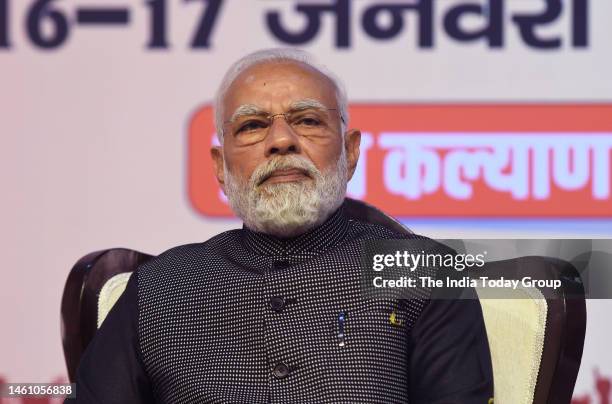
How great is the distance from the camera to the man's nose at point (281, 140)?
188 cm

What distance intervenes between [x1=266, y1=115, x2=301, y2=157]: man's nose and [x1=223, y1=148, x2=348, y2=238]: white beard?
1 cm

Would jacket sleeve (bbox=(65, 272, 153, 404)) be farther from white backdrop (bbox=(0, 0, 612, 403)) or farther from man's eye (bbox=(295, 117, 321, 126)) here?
white backdrop (bbox=(0, 0, 612, 403))

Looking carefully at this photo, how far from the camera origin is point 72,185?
3025 millimetres

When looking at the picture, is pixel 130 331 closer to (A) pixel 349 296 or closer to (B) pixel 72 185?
(A) pixel 349 296

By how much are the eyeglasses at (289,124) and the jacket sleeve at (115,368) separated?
1.28 feet

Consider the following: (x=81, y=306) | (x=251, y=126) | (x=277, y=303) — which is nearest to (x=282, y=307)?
(x=277, y=303)

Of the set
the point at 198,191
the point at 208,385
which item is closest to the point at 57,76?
the point at 198,191

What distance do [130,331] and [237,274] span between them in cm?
23

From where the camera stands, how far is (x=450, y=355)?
177 cm

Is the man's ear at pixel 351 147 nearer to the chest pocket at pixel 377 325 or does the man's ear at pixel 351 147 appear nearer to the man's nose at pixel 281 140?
the man's nose at pixel 281 140

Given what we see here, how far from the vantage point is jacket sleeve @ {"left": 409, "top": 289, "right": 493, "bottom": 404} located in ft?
5.73

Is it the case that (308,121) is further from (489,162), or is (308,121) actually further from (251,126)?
(489,162)

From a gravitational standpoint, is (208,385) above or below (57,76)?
below

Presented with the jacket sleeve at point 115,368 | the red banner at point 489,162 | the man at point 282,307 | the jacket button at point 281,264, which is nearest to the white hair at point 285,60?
the man at point 282,307
